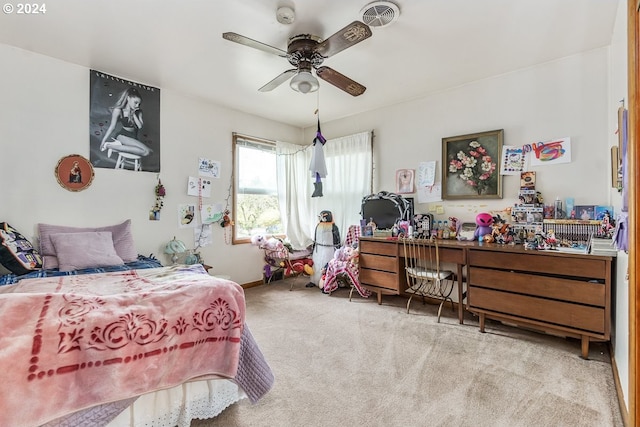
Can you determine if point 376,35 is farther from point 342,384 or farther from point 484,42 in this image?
point 342,384

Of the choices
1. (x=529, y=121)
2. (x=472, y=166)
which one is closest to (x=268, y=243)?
(x=472, y=166)

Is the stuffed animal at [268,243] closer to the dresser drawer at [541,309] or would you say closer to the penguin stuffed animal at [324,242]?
the penguin stuffed animal at [324,242]

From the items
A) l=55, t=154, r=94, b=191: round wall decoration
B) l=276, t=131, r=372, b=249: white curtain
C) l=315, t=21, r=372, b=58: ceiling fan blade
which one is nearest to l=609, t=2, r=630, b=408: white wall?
l=315, t=21, r=372, b=58: ceiling fan blade

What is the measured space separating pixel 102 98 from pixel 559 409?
435 cm

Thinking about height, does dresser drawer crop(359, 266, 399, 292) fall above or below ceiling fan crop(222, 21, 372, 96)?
below

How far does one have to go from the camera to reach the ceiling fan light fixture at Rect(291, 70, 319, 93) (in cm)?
225

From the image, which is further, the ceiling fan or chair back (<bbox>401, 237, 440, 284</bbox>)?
chair back (<bbox>401, 237, 440, 284</bbox>)

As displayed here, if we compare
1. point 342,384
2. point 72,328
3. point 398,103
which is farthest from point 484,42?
point 72,328

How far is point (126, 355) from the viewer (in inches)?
48.5

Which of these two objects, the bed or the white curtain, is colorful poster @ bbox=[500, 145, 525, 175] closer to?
the white curtain

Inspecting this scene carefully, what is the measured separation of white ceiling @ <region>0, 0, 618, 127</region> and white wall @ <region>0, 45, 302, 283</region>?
235 millimetres

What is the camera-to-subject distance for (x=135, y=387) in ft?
4.07

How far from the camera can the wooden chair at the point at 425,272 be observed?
295 cm

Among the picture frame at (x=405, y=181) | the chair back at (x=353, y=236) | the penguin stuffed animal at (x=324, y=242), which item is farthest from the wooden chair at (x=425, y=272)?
the penguin stuffed animal at (x=324, y=242)
